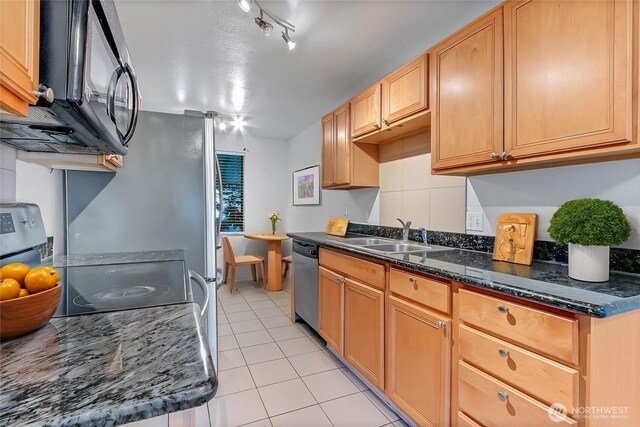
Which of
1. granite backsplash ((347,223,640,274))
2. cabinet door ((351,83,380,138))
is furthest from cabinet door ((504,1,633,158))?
cabinet door ((351,83,380,138))

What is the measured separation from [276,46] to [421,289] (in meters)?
1.99

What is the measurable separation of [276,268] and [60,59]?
3.97 meters

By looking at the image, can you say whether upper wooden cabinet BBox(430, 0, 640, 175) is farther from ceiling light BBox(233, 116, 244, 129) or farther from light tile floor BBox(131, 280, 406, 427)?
ceiling light BBox(233, 116, 244, 129)

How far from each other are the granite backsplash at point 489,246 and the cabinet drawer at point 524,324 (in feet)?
1.99

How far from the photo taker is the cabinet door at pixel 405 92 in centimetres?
193

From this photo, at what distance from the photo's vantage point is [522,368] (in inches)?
42.4

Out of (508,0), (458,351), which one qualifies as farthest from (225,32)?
(458,351)

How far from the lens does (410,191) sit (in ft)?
8.26

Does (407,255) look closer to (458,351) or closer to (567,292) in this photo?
(458,351)

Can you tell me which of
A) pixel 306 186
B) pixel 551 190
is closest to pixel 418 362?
pixel 551 190

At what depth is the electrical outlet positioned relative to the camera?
1.93m

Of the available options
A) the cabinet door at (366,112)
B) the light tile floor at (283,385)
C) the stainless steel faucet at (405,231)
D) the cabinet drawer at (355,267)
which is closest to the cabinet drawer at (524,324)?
the cabinet drawer at (355,267)

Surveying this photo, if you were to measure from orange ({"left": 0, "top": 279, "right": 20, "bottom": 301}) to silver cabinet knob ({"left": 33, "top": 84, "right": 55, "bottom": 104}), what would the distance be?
394mm

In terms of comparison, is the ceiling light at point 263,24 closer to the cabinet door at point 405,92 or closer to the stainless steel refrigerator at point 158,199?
the stainless steel refrigerator at point 158,199
